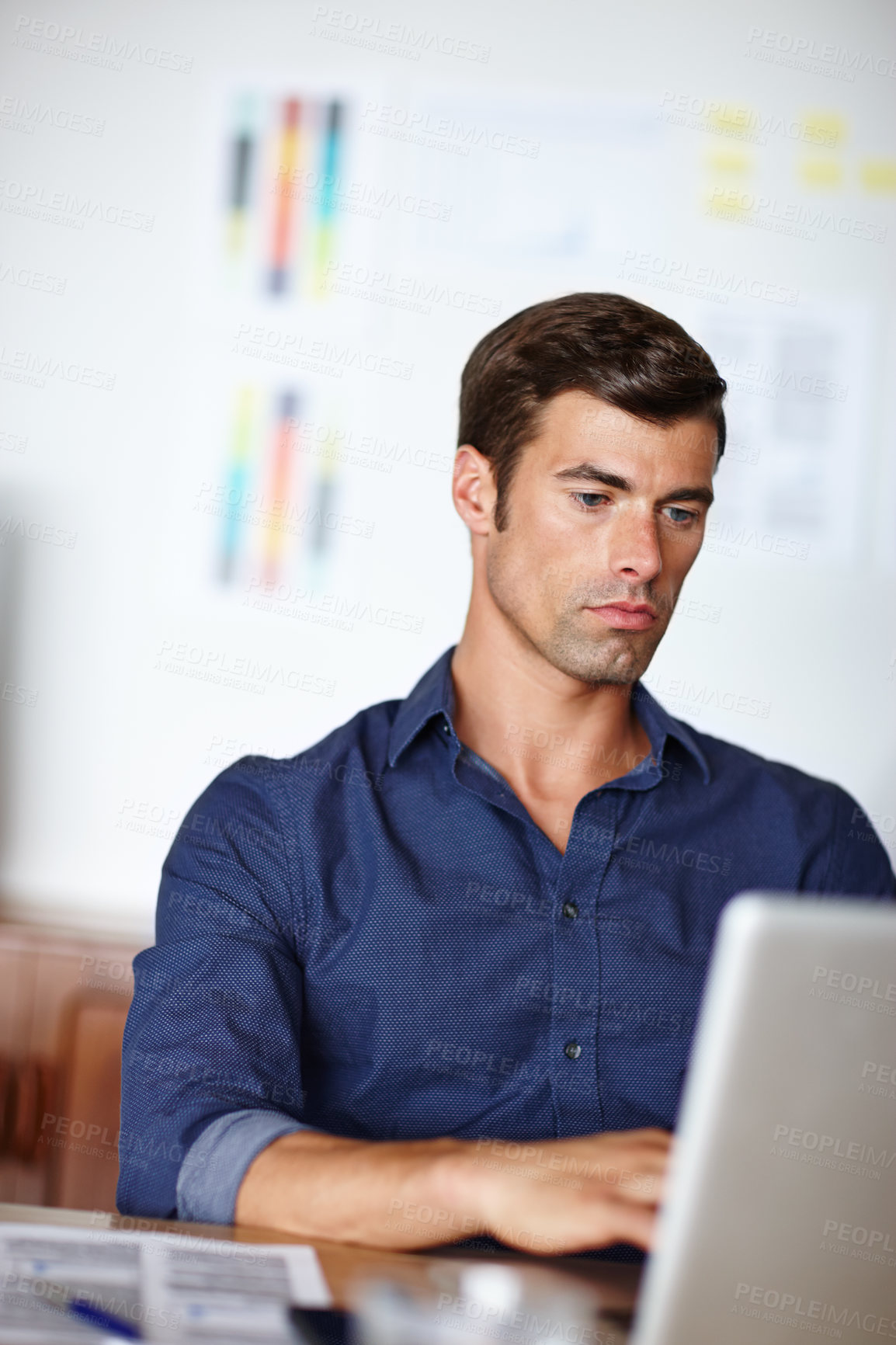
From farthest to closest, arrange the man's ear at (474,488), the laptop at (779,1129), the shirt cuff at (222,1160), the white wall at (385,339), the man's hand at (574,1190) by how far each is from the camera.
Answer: the white wall at (385,339)
the man's ear at (474,488)
the shirt cuff at (222,1160)
the man's hand at (574,1190)
the laptop at (779,1129)

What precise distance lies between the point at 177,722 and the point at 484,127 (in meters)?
1.30

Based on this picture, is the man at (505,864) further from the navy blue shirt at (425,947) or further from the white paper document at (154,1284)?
the white paper document at (154,1284)

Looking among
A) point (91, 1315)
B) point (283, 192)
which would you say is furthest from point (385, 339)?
point (91, 1315)

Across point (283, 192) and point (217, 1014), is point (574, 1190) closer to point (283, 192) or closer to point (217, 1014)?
point (217, 1014)

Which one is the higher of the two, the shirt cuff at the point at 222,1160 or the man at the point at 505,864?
the man at the point at 505,864

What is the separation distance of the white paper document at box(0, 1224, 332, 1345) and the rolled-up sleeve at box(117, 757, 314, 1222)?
0.15m

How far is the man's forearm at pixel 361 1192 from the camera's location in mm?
949

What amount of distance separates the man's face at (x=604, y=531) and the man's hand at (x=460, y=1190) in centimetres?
71

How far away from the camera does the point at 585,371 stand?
1591 mm

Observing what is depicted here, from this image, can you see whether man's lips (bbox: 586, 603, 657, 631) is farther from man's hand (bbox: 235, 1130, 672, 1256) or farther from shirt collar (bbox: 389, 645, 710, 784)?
man's hand (bbox: 235, 1130, 672, 1256)

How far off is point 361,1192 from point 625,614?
0.78 meters

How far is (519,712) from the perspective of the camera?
165cm

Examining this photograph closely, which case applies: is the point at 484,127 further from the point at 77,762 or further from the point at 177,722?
the point at 77,762

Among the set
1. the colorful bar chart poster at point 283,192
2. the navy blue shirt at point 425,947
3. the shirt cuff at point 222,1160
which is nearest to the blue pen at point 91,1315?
the shirt cuff at point 222,1160
